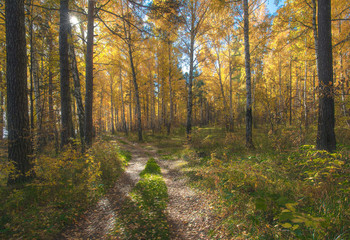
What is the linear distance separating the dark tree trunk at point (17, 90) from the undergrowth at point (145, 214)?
2806 mm

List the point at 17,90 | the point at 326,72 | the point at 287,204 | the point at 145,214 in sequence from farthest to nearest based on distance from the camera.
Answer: the point at 326,72
the point at 17,90
the point at 145,214
the point at 287,204

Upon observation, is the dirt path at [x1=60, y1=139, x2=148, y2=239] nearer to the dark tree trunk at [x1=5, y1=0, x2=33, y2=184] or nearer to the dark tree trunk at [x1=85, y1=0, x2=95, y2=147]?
the dark tree trunk at [x1=5, y1=0, x2=33, y2=184]

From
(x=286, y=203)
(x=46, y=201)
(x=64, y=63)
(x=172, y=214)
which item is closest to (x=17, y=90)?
(x=64, y=63)

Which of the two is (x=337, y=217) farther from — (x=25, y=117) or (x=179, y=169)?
(x=25, y=117)

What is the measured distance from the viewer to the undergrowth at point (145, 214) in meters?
2.82

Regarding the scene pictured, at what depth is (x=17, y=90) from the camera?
401 cm

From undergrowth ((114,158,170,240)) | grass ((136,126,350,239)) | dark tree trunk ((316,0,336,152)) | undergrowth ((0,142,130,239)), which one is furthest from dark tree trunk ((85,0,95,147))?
dark tree trunk ((316,0,336,152))

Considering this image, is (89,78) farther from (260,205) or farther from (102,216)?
(260,205)

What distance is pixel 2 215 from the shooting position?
2.91m

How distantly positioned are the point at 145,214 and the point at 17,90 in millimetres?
4482

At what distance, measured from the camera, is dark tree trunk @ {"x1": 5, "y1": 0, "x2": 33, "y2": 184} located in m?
3.91

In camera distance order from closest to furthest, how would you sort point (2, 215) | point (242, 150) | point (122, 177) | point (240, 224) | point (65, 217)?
point (240, 224) → point (2, 215) → point (65, 217) → point (122, 177) → point (242, 150)

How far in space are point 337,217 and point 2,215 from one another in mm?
5471

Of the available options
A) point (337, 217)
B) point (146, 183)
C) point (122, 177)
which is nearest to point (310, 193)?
point (337, 217)
